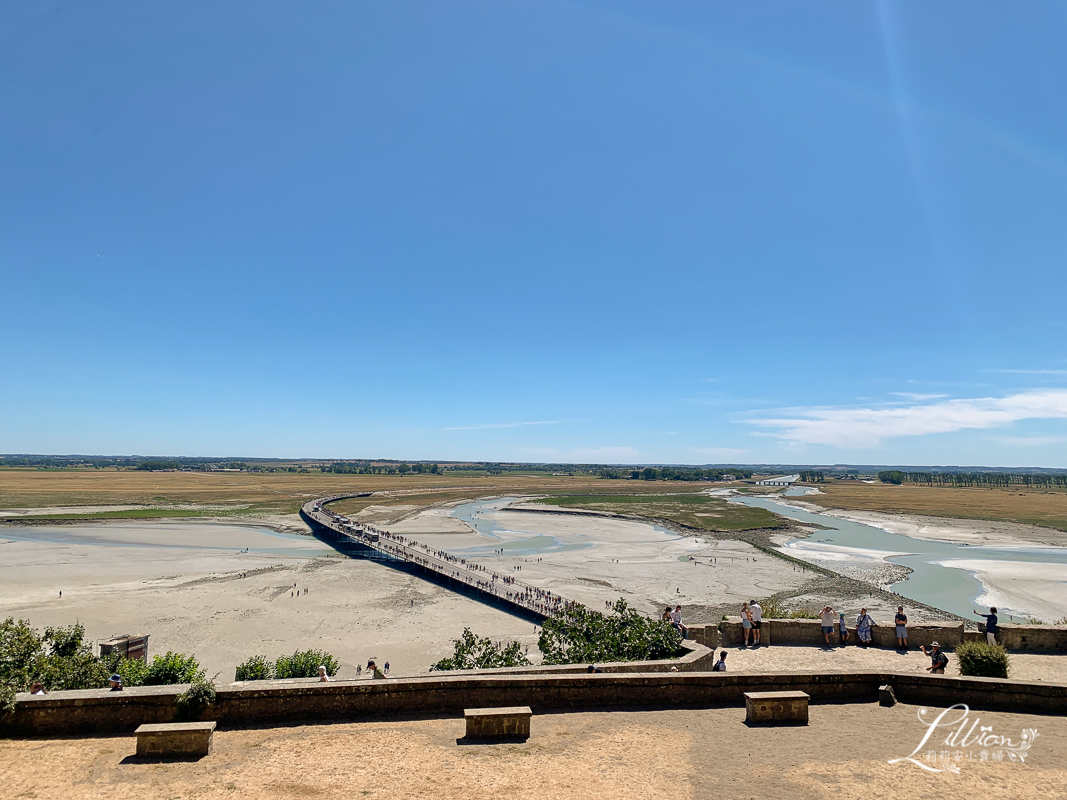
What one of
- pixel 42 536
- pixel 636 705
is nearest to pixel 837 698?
pixel 636 705

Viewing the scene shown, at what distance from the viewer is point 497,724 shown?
26.8 feet

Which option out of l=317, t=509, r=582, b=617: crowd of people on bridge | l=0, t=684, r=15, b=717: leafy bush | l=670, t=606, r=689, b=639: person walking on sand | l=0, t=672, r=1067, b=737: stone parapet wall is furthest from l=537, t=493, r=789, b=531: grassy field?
l=0, t=684, r=15, b=717: leafy bush

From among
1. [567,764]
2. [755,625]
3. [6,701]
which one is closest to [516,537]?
[755,625]

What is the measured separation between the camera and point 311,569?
139ft

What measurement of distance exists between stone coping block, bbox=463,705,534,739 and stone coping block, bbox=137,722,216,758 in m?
3.55

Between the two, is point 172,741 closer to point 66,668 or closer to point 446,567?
point 66,668

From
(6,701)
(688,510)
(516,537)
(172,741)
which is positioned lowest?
(516,537)

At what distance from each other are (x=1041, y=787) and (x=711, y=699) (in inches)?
166

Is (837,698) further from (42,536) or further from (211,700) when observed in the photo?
(42,536)

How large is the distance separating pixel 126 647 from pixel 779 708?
2077 cm

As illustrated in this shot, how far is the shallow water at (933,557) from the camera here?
1403 inches

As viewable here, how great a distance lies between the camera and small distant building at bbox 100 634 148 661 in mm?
18641

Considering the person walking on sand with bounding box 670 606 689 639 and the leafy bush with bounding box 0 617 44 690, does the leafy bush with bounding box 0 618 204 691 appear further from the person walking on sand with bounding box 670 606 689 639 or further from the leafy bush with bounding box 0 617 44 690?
the person walking on sand with bounding box 670 606 689 639

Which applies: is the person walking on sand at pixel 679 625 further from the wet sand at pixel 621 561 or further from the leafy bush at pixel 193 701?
the wet sand at pixel 621 561
